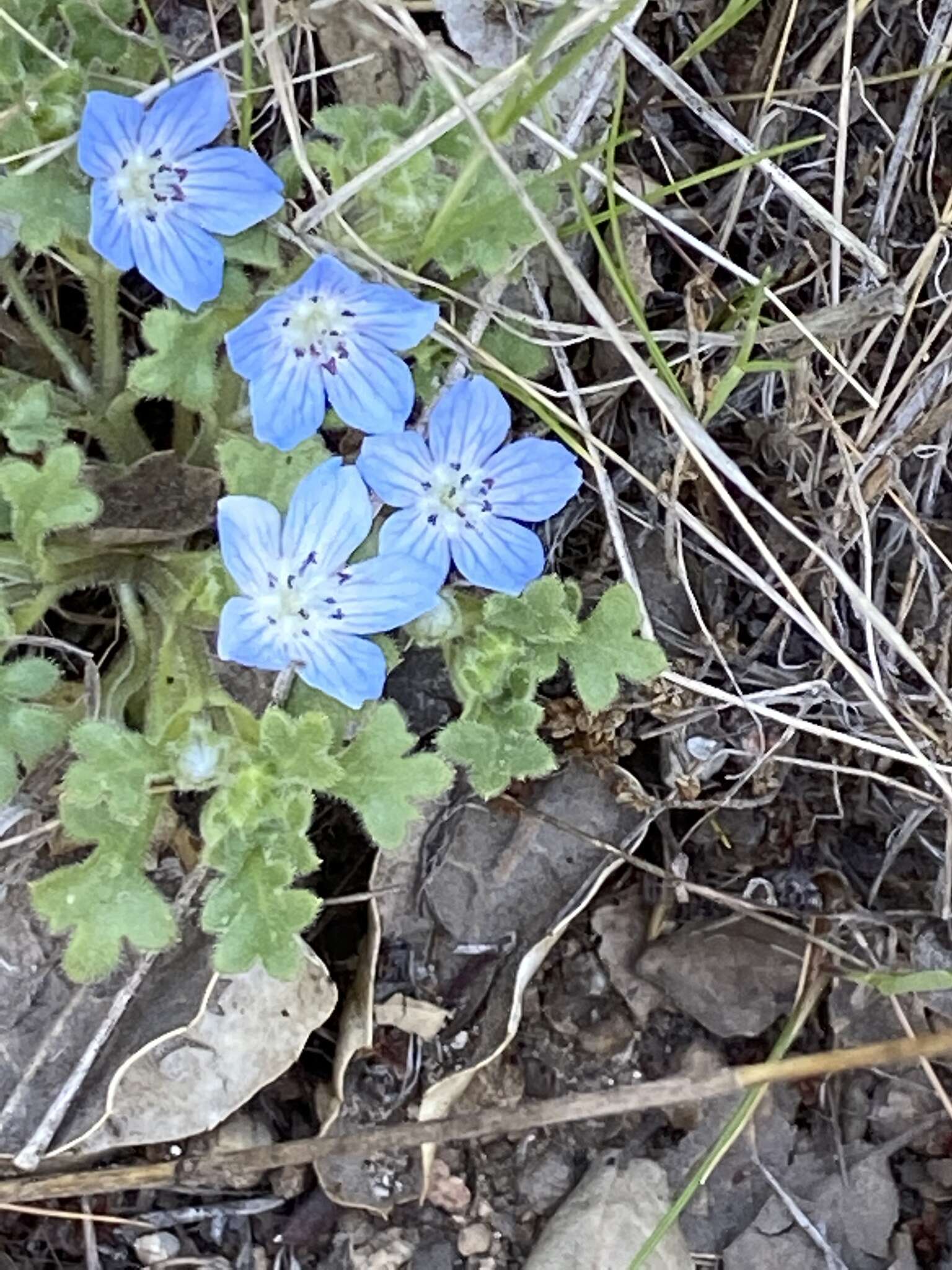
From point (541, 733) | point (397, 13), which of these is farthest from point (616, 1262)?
point (397, 13)

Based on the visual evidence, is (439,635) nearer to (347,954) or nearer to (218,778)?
(218,778)

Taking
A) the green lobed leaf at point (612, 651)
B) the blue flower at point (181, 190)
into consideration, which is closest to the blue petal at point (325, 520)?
the blue flower at point (181, 190)

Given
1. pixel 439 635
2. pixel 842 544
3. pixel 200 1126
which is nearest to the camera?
pixel 439 635

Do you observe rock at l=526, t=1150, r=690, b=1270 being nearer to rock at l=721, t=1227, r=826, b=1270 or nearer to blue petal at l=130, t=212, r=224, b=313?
rock at l=721, t=1227, r=826, b=1270

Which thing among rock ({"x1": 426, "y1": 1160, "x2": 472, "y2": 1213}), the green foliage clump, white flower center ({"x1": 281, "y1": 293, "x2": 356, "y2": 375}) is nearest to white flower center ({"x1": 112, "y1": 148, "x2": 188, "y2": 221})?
white flower center ({"x1": 281, "y1": 293, "x2": 356, "y2": 375})

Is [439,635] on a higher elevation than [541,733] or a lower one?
higher

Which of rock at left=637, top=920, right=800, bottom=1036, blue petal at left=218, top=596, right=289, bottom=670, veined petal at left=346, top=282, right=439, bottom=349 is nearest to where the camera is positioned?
blue petal at left=218, top=596, right=289, bottom=670
